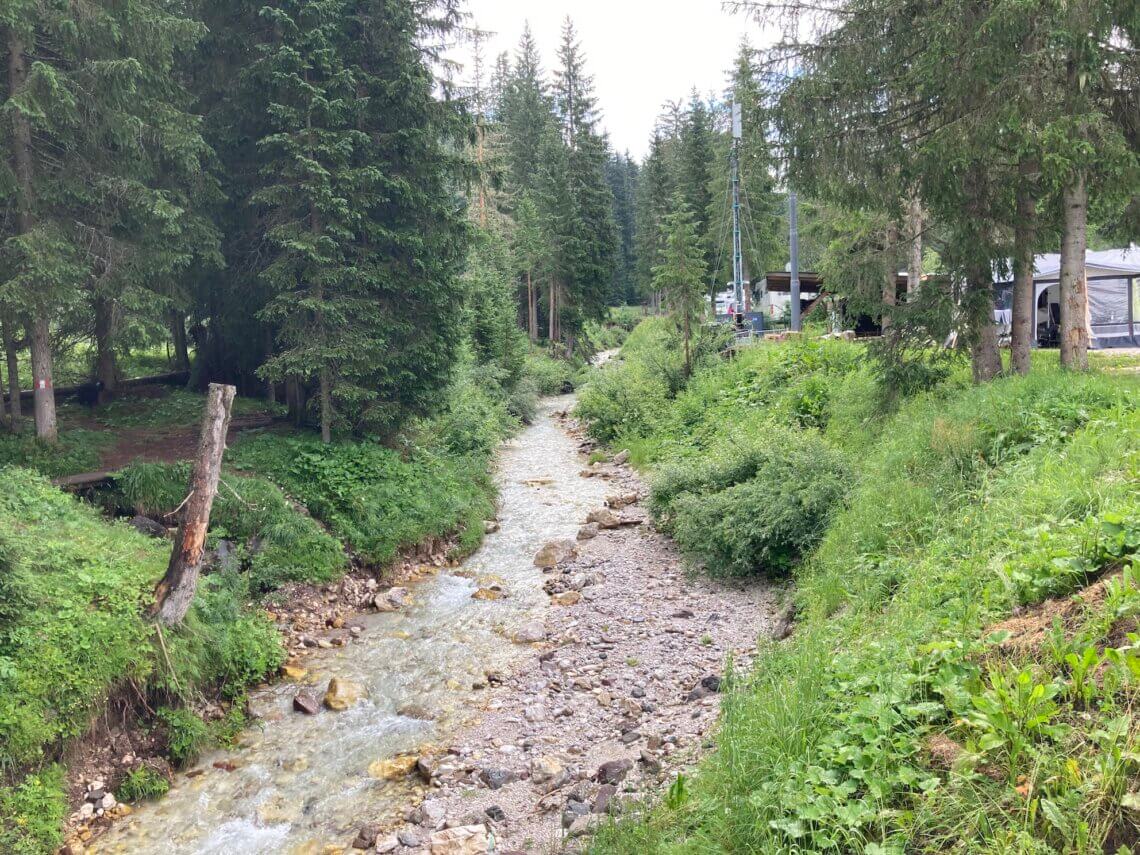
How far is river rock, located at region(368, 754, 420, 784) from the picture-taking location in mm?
7621

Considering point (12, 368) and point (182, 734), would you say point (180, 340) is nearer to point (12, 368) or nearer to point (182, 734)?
point (12, 368)

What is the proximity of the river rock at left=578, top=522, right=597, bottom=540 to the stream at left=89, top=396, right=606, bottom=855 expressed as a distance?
61.2 inches

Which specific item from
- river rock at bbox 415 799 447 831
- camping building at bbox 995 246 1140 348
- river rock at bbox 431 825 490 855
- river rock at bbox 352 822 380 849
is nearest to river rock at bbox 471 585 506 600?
river rock at bbox 415 799 447 831

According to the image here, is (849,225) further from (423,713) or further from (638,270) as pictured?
(638,270)

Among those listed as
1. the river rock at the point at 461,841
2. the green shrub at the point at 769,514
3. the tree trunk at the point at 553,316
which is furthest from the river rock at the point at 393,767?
the tree trunk at the point at 553,316

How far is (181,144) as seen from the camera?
43.7ft

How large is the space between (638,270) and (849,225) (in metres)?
40.3

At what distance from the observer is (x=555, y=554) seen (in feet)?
46.5

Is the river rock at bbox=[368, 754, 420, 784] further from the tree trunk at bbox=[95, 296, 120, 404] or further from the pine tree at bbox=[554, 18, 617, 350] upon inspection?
the pine tree at bbox=[554, 18, 617, 350]

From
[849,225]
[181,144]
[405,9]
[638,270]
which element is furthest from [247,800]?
[638,270]

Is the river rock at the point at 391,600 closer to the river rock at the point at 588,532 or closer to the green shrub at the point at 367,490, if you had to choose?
the green shrub at the point at 367,490

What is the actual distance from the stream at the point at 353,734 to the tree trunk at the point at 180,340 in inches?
474

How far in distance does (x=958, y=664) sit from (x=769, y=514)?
293 inches

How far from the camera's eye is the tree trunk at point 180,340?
2037cm
